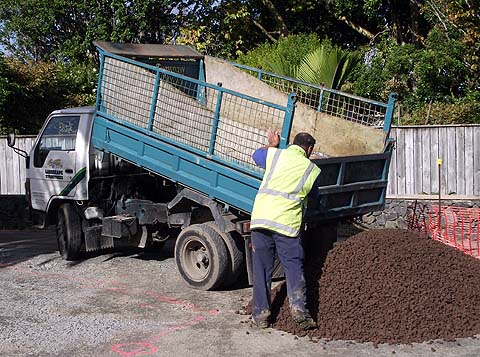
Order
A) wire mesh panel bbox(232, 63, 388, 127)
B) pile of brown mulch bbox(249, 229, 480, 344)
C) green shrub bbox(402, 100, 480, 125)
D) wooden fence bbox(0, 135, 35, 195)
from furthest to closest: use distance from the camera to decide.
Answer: wooden fence bbox(0, 135, 35, 195) < green shrub bbox(402, 100, 480, 125) < wire mesh panel bbox(232, 63, 388, 127) < pile of brown mulch bbox(249, 229, 480, 344)

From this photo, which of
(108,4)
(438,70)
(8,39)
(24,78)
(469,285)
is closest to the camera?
(469,285)

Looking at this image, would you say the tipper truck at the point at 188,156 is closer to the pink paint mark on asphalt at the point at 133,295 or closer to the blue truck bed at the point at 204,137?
the blue truck bed at the point at 204,137

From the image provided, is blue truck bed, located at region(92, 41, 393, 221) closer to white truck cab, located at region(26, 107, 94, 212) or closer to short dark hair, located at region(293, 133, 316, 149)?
short dark hair, located at region(293, 133, 316, 149)

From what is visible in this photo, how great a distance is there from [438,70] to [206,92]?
32.3 feet

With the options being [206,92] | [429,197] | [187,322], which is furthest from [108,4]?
[187,322]

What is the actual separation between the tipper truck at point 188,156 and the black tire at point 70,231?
0.05 feet

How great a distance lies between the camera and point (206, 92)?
918 centimetres

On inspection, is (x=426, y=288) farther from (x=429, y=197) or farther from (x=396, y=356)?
(x=429, y=197)

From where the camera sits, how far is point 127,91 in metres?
9.16

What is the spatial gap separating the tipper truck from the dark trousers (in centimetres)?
102

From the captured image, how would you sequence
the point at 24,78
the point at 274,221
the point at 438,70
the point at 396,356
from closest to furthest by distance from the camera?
1. the point at 396,356
2. the point at 274,221
3. the point at 438,70
4. the point at 24,78

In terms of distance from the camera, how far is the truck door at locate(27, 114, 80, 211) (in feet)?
33.8

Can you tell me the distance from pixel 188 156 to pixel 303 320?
2.73 m

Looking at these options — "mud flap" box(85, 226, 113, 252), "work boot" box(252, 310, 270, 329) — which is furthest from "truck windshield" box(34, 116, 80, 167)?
"work boot" box(252, 310, 270, 329)
